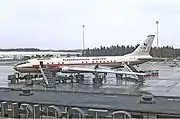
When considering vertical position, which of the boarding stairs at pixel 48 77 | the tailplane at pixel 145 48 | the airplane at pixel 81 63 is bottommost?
the boarding stairs at pixel 48 77

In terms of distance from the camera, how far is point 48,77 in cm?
4144

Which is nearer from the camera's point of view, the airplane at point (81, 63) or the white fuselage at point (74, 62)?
the airplane at point (81, 63)

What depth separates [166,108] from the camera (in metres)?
14.8

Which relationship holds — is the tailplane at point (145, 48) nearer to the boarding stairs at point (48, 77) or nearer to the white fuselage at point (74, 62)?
the white fuselage at point (74, 62)

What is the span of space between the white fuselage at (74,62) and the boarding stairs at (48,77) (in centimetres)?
169

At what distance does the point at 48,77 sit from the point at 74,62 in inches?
281

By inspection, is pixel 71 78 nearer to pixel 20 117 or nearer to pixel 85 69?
pixel 85 69

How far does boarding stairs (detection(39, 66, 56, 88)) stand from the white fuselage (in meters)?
1.69

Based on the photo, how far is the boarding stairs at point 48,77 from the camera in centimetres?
3835

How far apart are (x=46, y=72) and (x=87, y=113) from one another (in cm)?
2941

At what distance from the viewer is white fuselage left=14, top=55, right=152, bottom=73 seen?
45500 millimetres

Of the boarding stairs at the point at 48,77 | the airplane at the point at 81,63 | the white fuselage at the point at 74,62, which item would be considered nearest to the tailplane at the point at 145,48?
the airplane at the point at 81,63

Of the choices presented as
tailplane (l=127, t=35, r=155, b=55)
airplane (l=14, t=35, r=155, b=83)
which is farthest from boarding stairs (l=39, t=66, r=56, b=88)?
tailplane (l=127, t=35, r=155, b=55)

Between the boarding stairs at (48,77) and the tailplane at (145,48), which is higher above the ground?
the tailplane at (145,48)
